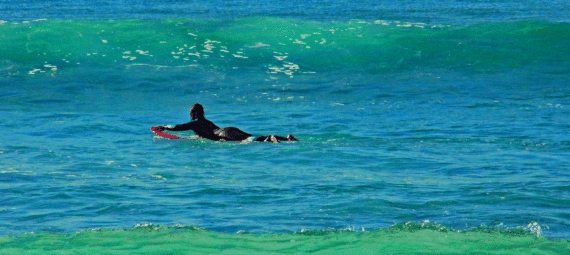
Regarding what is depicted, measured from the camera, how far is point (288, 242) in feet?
26.6

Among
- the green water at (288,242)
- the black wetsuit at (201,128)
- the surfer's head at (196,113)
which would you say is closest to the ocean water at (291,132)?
the green water at (288,242)

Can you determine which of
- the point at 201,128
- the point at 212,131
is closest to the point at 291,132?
the point at 212,131

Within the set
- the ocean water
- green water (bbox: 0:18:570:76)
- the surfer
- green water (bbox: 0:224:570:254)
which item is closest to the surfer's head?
the surfer

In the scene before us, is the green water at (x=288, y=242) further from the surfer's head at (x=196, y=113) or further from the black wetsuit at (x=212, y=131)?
the surfer's head at (x=196, y=113)

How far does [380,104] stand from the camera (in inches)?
759

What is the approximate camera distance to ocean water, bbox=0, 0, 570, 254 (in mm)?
8492

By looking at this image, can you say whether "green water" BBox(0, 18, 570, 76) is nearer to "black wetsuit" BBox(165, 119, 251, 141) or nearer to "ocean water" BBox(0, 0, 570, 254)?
"ocean water" BBox(0, 0, 570, 254)

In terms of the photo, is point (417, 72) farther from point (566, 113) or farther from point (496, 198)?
point (496, 198)

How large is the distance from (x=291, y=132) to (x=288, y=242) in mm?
7420

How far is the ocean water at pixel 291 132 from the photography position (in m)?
8.49

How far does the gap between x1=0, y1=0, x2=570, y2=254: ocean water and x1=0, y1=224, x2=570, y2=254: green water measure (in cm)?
3

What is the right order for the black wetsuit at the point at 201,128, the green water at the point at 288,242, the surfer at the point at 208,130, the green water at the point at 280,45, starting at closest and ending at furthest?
the green water at the point at 288,242 < the surfer at the point at 208,130 < the black wetsuit at the point at 201,128 < the green water at the point at 280,45

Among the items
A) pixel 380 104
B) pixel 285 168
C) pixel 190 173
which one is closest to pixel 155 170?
pixel 190 173

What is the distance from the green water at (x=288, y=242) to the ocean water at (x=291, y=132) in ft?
0.10
